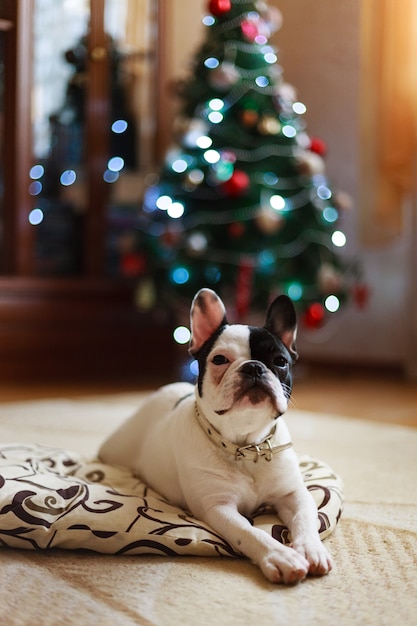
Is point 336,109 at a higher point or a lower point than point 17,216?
higher

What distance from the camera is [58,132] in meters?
3.72

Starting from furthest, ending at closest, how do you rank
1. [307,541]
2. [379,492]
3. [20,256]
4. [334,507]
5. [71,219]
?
[71,219], [20,256], [379,492], [334,507], [307,541]

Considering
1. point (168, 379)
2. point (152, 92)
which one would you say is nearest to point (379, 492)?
point (168, 379)

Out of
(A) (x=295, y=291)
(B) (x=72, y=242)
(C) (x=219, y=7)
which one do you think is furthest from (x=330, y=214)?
(B) (x=72, y=242)

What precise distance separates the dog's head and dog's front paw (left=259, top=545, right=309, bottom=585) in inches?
9.0

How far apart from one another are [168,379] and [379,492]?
2022mm

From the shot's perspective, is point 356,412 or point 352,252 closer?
point 356,412

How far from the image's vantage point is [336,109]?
12.8ft

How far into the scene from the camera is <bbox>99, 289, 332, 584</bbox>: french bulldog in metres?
1.21

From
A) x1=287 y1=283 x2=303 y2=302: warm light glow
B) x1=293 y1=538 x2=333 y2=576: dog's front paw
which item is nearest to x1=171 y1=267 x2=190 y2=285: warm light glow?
x1=287 y1=283 x2=303 y2=302: warm light glow

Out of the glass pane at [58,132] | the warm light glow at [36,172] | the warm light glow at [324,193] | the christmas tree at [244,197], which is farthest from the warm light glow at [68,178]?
the warm light glow at [324,193]

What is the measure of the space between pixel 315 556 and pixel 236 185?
7.13 feet

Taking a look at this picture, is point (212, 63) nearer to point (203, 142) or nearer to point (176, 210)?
point (203, 142)

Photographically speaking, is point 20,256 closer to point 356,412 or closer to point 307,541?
point 356,412
